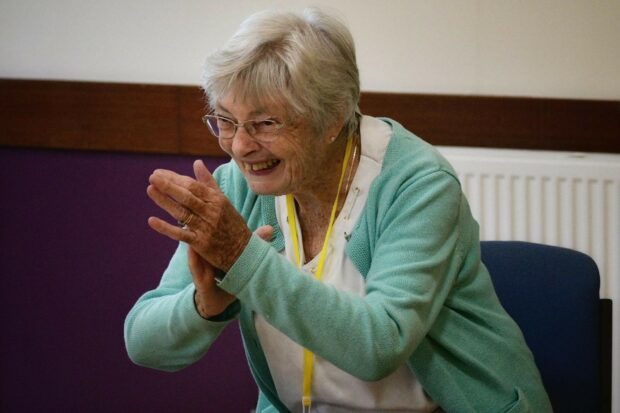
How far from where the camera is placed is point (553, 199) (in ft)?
8.45

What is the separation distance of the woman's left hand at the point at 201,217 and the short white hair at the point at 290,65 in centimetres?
21

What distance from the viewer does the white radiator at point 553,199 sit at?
2562 millimetres

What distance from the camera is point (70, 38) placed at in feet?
8.92

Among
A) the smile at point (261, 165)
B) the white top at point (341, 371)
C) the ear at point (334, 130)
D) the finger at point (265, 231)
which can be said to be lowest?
the white top at point (341, 371)

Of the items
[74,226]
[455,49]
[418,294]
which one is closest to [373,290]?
[418,294]

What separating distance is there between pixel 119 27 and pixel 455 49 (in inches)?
40.4

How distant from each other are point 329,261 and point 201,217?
15.4 inches

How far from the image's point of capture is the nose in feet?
4.92

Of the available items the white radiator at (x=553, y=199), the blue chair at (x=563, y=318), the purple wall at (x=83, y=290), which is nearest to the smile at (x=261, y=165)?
the blue chair at (x=563, y=318)

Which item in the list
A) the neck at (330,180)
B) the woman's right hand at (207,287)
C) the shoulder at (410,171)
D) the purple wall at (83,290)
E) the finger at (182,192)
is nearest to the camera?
the finger at (182,192)

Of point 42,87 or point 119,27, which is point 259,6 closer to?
point 119,27

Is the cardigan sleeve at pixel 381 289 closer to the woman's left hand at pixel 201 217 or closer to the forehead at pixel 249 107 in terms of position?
the woman's left hand at pixel 201 217

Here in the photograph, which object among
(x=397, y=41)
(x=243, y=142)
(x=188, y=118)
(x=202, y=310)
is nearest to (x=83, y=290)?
(x=188, y=118)

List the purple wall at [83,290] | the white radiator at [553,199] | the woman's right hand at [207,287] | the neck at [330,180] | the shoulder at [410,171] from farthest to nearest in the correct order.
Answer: the purple wall at [83,290]
the white radiator at [553,199]
the neck at [330,180]
the shoulder at [410,171]
the woman's right hand at [207,287]
